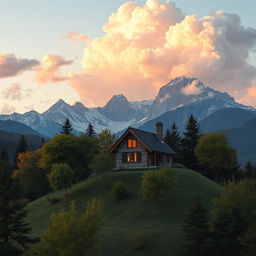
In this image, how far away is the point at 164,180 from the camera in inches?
2218

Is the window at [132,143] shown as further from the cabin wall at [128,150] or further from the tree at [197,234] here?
the tree at [197,234]

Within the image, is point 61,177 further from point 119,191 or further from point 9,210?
point 9,210

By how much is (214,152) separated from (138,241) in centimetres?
4249

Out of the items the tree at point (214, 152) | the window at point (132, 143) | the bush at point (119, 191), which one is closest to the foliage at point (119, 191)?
the bush at point (119, 191)

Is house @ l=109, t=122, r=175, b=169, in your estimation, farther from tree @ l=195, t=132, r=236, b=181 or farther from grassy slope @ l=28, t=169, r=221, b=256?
tree @ l=195, t=132, r=236, b=181

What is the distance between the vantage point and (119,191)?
61312 millimetres

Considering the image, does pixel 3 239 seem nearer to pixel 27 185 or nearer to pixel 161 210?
pixel 161 210

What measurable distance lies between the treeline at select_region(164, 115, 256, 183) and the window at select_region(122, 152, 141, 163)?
15484 millimetres

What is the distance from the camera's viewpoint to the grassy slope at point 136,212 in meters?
44.9

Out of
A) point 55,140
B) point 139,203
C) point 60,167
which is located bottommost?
point 139,203

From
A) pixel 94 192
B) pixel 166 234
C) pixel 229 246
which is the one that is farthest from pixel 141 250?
pixel 94 192

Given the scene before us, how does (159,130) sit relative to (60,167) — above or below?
above

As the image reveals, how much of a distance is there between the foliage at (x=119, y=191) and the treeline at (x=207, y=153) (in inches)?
985

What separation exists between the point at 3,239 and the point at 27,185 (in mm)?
39029
